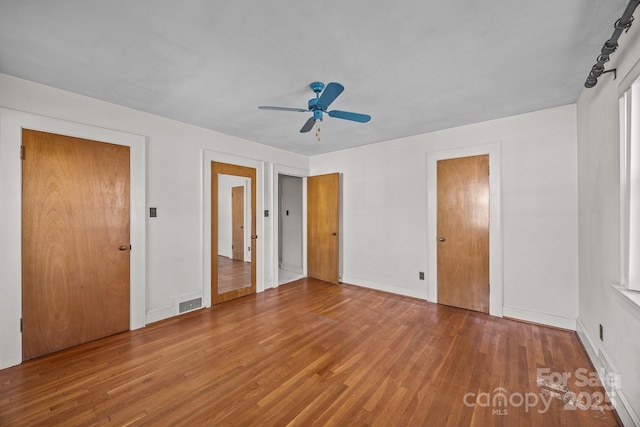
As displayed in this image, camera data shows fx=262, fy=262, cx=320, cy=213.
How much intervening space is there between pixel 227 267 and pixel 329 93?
3.03m

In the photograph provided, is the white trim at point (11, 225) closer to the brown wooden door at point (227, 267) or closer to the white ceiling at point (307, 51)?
the white ceiling at point (307, 51)

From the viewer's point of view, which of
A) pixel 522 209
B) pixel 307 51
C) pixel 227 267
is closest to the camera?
pixel 307 51

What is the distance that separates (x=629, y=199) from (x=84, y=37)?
3.70m

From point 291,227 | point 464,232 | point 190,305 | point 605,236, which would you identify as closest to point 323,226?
point 291,227

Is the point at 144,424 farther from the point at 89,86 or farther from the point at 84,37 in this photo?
the point at 89,86

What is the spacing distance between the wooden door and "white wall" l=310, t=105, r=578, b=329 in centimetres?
239

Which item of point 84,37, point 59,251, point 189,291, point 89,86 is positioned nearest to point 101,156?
point 89,86

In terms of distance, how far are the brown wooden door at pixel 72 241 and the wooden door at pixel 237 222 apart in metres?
1.41

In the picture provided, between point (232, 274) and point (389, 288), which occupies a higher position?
point (232, 274)

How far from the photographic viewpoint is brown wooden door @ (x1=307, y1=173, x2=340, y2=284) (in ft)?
15.9

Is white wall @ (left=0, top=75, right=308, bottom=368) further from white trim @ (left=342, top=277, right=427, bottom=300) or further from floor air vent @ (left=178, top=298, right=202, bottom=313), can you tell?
white trim @ (left=342, top=277, right=427, bottom=300)

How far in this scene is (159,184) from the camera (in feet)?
10.5

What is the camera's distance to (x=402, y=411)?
5.67ft

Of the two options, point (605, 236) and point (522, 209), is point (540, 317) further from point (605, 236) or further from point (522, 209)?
point (605, 236)
